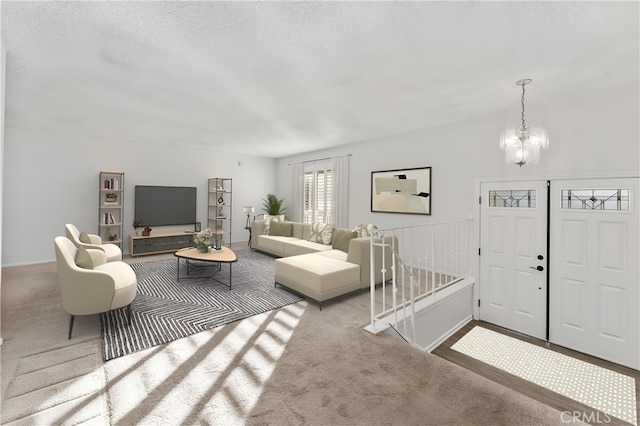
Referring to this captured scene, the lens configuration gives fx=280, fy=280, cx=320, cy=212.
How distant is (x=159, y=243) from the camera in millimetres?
6445

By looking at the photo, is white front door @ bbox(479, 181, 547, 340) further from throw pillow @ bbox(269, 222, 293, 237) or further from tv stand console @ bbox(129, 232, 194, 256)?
tv stand console @ bbox(129, 232, 194, 256)

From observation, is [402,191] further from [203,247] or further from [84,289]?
[84,289]

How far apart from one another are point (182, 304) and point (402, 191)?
13.4 feet

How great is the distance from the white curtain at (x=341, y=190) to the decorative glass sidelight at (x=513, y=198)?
10.2 feet

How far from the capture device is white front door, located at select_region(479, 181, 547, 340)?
362 centimetres

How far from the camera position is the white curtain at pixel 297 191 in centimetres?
785

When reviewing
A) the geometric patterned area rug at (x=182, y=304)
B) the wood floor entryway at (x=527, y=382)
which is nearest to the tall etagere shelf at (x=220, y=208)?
the geometric patterned area rug at (x=182, y=304)

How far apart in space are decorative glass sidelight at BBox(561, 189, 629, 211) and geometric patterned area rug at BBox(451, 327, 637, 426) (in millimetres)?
1765

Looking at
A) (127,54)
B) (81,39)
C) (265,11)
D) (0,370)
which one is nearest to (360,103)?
(265,11)

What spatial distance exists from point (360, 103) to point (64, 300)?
3.91 metres

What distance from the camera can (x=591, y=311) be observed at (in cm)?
327

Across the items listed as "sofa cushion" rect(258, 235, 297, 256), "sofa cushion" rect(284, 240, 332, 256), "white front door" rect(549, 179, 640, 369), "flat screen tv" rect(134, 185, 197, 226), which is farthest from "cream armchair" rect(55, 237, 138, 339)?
"white front door" rect(549, 179, 640, 369)

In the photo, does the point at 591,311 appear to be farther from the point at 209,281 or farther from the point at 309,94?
the point at 209,281

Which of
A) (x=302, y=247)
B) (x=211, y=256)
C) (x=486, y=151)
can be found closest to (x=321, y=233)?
(x=302, y=247)
